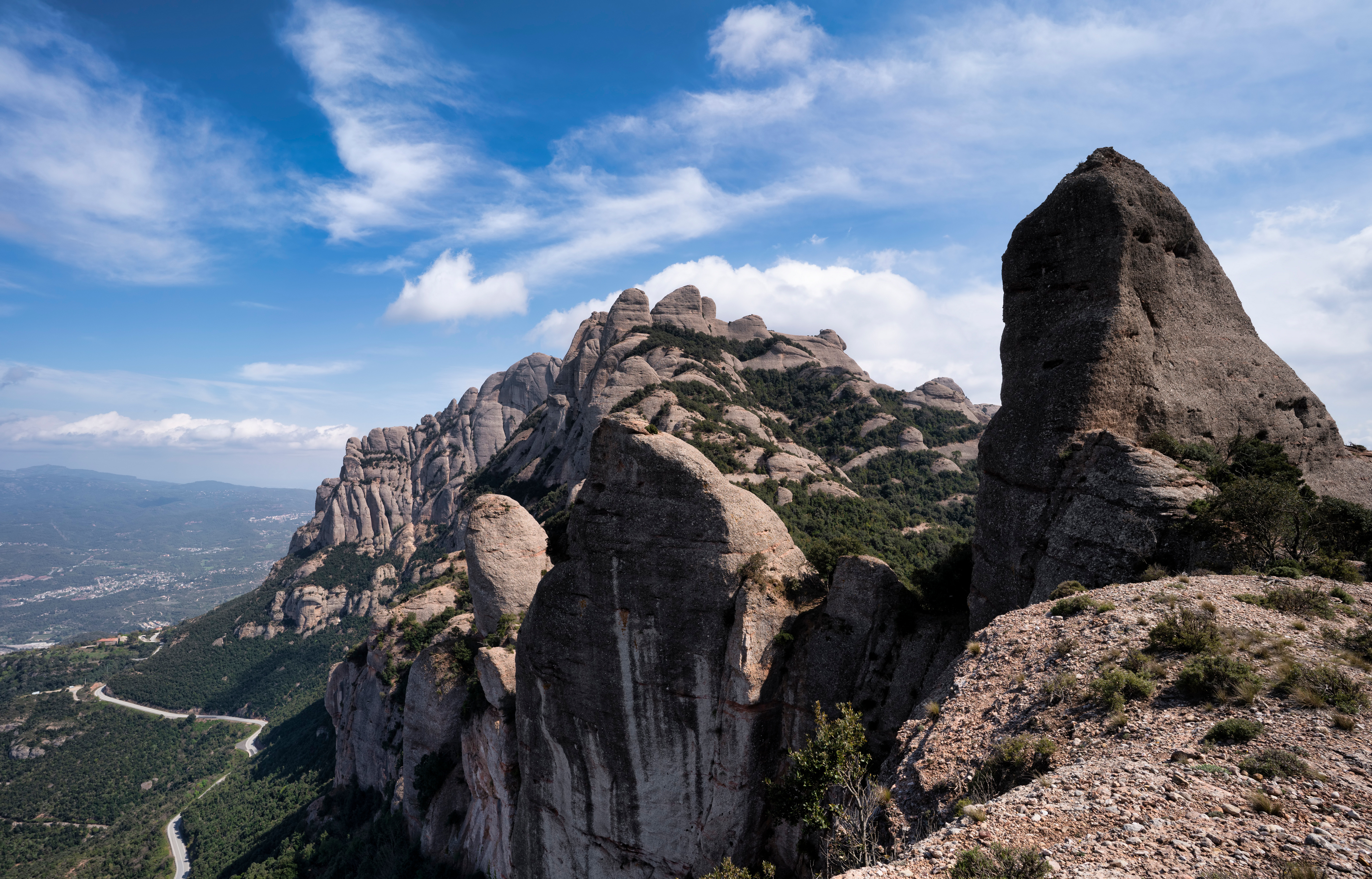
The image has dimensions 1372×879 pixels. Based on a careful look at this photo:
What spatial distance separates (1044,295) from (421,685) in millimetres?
37837

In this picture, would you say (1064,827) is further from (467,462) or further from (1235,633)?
(467,462)

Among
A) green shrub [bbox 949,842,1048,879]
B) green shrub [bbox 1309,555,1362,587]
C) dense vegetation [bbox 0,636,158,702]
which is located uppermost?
green shrub [bbox 1309,555,1362,587]

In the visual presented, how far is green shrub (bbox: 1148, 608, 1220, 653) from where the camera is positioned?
11.1 meters

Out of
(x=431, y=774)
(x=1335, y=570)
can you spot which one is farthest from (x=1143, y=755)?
(x=431, y=774)

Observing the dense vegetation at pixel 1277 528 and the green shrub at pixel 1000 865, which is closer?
the green shrub at pixel 1000 865

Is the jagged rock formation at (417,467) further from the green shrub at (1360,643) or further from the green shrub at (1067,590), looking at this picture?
the green shrub at (1360,643)

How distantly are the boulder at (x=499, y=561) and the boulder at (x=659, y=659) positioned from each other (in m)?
8.25

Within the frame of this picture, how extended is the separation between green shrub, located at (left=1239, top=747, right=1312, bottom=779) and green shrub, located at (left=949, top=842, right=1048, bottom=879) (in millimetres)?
3875

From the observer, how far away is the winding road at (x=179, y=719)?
58531 mm

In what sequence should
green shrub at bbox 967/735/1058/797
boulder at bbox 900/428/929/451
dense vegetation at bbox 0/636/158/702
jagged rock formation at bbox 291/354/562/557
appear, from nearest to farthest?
green shrub at bbox 967/735/1058/797 < boulder at bbox 900/428/929/451 < dense vegetation at bbox 0/636/158/702 < jagged rock formation at bbox 291/354/562/557

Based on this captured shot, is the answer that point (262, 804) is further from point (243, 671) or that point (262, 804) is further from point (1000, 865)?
point (1000, 865)

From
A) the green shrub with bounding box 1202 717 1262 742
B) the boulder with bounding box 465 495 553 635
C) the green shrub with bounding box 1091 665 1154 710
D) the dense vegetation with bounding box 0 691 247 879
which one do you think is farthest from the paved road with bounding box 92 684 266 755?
the green shrub with bounding box 1202 717 1262 742

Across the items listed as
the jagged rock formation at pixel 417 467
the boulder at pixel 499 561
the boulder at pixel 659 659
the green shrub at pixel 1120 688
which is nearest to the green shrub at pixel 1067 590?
the green shrub at pixel 1120 688

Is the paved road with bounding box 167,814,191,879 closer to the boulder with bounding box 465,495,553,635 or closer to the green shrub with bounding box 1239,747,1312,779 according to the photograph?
the boulder with bounding box 465,495,553,635
